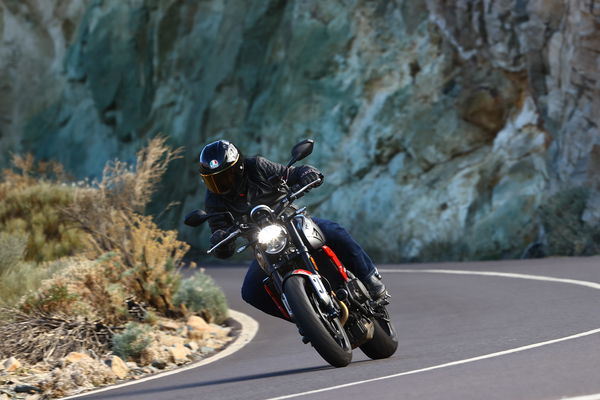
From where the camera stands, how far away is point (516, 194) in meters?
25.3

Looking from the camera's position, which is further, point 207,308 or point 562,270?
point 562,270

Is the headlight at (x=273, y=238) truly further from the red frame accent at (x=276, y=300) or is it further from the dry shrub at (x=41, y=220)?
the dry shrub at (x=41, y=220)

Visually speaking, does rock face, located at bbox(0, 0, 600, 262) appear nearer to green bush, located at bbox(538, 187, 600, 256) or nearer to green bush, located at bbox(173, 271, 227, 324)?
green bush, located at bbox(538, 187, 600, 256)

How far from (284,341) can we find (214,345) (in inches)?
34.3

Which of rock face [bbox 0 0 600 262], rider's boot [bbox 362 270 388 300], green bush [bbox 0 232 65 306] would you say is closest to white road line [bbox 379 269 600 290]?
rock face [bbox 0 0 600 262]

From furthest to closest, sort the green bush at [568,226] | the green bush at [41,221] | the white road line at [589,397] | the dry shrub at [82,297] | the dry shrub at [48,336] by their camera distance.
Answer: the green bush at [41,221] → the green bush at [568,226] → the dry shrub at [82,297] → the dry shrub at [48,336] → the white road line at [589,397]

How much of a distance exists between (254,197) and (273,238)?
68cm

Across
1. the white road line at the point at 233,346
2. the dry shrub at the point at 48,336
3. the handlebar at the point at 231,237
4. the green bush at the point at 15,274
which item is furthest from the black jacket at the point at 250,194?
the green bush at the point at 15,274

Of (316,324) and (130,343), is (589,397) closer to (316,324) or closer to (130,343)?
(316,324)

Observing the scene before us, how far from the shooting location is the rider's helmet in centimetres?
906

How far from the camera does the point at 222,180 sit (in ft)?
30.2

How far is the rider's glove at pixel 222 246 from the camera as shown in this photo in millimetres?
9039

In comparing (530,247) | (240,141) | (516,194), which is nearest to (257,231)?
(530,247)

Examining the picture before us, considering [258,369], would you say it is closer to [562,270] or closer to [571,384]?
[571,384]
